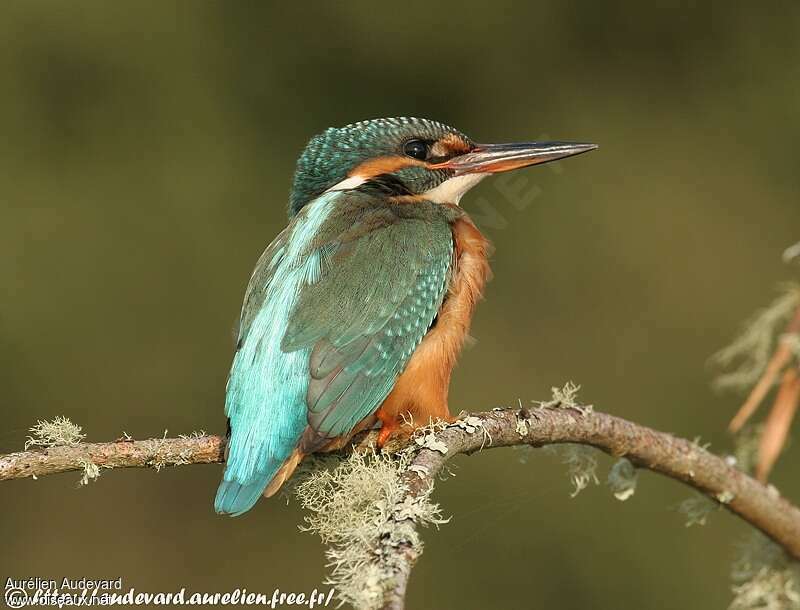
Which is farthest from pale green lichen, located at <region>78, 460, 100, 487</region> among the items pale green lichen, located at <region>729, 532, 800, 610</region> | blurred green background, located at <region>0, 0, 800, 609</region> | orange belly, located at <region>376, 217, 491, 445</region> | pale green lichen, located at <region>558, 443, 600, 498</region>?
blurred green background, located at <region>0, 0, 800, 609</region>

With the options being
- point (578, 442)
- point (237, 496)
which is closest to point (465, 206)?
point (578, 442)

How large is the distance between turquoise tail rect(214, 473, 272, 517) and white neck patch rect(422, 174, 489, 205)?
97 centimetres

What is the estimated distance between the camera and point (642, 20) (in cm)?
510

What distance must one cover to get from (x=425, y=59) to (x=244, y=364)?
3.00m

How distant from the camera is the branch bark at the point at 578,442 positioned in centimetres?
187

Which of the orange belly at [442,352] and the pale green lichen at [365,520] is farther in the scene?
the orange belly at [442,352]

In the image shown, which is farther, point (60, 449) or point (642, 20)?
point (642, 20)

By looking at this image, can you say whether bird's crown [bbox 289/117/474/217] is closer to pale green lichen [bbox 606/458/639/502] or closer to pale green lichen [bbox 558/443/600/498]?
pale green lichen [bbox 558/443/600/498]

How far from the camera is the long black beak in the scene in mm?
2816

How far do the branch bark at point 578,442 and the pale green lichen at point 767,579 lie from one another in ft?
0.16

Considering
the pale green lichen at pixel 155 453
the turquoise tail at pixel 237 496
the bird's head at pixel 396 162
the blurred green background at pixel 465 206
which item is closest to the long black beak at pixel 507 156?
the bird's head at pixel 396 162

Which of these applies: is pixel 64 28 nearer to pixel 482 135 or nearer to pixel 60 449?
pixel 482 135

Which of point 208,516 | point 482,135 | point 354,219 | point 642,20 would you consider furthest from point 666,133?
point 354,219

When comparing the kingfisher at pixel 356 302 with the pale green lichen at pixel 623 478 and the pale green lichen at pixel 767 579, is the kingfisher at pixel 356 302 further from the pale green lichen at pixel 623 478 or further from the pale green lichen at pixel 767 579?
the pale green lichen at pixel 767 579
